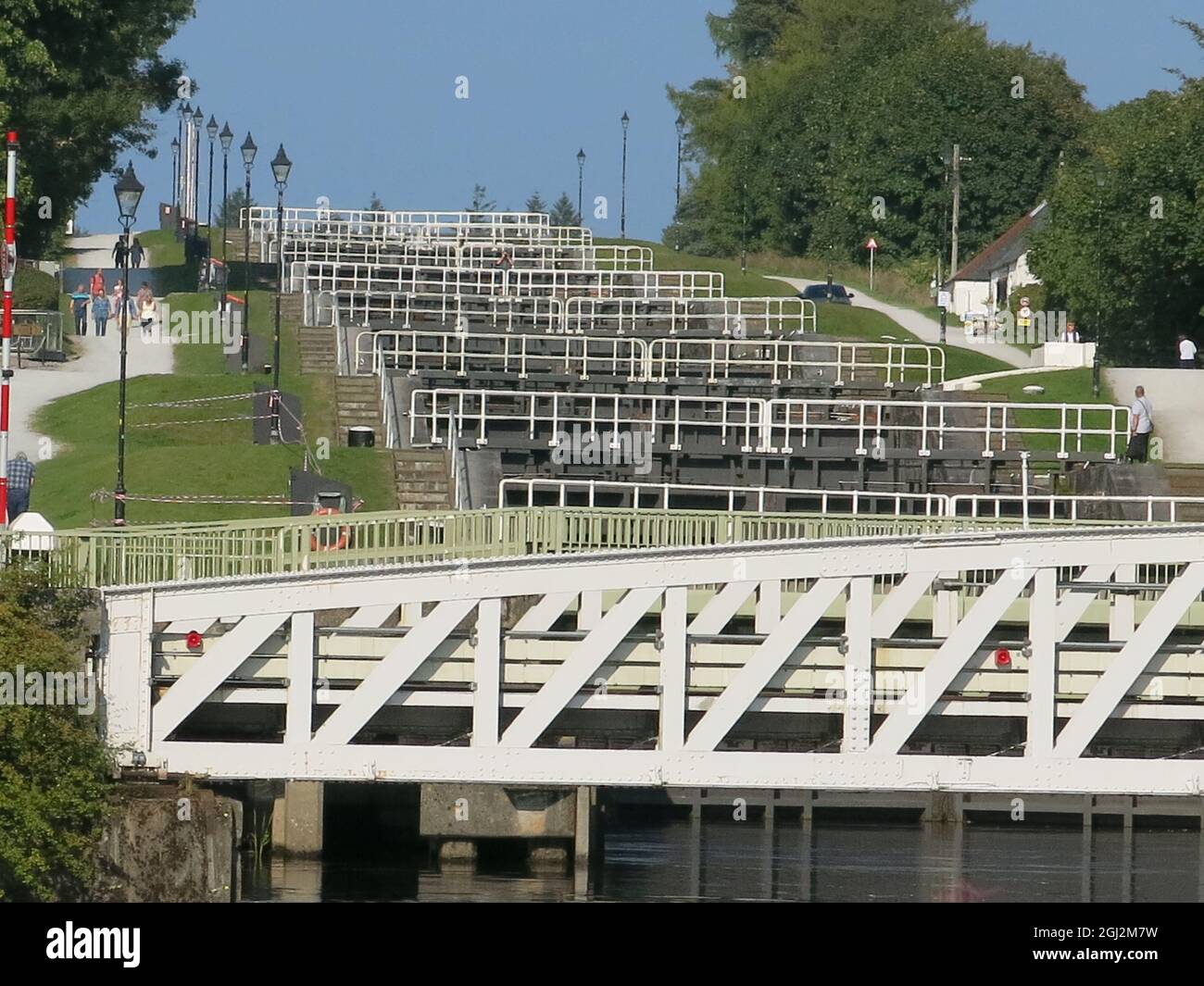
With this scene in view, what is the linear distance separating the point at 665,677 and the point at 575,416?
21.0m

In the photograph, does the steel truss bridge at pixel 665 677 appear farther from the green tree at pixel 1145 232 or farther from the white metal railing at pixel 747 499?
the green tree at pixel 1145 232

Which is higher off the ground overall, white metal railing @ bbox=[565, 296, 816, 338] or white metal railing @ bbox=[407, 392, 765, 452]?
white metal railing @ bbox=[565, 296, 816, 338]

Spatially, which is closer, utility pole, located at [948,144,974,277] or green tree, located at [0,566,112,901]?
green tree, located at [0,566,112,901]

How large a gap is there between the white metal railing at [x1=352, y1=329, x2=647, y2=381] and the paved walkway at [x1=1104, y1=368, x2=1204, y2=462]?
1013 centimetres

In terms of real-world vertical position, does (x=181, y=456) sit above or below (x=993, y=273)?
below

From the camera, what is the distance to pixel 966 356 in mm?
60688

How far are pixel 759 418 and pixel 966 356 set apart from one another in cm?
1465

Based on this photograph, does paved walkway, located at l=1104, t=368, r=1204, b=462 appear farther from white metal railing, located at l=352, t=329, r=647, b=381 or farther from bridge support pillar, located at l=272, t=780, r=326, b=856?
bridge support pillar, located at l=272, t=780, r=326, b=856

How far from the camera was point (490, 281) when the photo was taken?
A: 7306 centimetres

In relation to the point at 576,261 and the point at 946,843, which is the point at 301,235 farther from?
the point at 946,843

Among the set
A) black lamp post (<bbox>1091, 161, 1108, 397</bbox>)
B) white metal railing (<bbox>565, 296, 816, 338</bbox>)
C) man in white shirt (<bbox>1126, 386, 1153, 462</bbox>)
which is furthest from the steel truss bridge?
black lamp post (<bbox>1091, 161, 1108, 397</bbox>)

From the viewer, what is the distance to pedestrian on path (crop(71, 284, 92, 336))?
65.7 meters

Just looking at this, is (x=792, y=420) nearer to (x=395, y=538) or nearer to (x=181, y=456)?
(x=181, y=456)

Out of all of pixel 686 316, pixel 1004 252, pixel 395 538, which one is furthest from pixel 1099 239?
pixel 395 538
